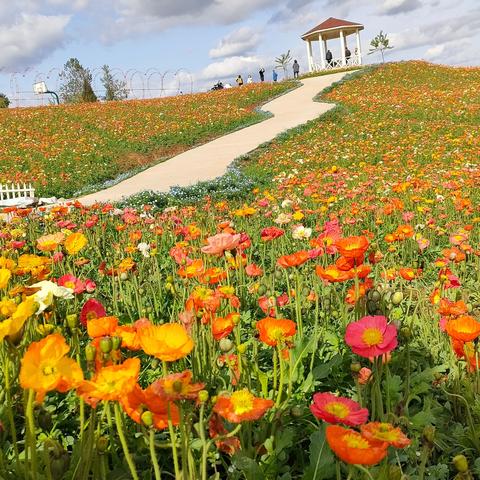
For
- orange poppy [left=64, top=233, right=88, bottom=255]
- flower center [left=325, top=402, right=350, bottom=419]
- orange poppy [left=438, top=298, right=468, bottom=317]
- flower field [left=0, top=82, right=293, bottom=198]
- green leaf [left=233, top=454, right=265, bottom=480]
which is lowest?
green leaf [left=233, top=454, right=265, bottom=480]

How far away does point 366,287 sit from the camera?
221 cm

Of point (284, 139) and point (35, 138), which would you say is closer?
point (284, 139)

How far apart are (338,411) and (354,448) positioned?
0.20m

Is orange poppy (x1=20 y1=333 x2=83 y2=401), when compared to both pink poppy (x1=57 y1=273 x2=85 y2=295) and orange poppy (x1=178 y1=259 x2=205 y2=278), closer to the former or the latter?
pink poppy (x1=57 y1=273 x2=85 y2=295)

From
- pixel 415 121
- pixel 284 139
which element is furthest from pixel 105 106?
pixel 415 121

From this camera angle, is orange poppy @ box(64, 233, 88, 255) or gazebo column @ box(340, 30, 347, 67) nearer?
orange poppy @ box(64, 233, 88, 255)

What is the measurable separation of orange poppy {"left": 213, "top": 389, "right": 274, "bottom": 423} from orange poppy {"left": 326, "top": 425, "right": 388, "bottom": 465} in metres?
0.29

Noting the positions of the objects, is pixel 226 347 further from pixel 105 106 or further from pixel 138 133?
pixel 105 106

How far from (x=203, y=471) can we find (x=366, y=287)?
4.17 ft

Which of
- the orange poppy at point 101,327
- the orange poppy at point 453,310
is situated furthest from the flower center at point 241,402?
the orange poppy at point 453,310

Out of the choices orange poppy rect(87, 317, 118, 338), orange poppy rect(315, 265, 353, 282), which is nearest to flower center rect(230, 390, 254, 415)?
orange poppy rect(87, 317, 118, 338)

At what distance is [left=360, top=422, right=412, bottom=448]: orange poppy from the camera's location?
3.01ft

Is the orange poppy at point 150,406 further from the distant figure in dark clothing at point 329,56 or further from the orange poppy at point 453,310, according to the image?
the distant figure in dark clothing at point 329,56

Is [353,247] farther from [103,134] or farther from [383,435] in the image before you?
[103,134]
